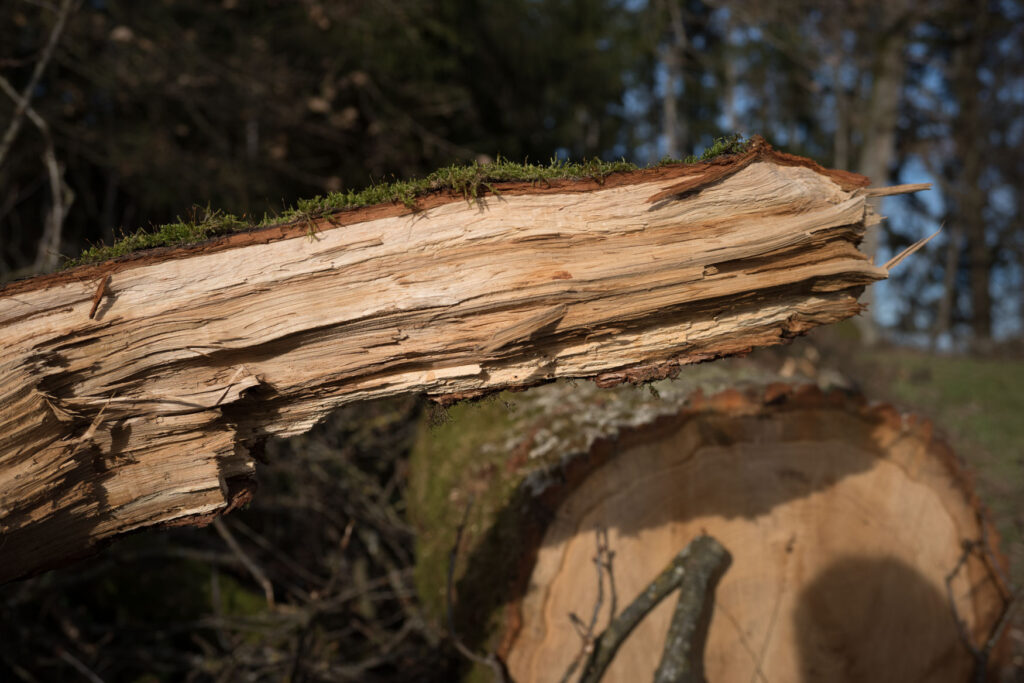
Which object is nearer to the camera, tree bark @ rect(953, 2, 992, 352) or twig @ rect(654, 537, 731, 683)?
twig @ rect(654, 537, 731, 683)

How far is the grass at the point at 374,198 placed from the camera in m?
1.60

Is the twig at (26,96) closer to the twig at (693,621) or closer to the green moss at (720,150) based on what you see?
the green moss at (720,150)

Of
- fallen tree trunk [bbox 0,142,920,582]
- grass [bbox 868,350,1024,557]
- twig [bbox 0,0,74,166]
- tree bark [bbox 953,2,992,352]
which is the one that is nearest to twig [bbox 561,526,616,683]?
fallen tree trunk [bbox 0,142,920,582]

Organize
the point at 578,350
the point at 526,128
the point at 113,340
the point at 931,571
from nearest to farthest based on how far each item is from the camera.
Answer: the point at 113,340 → the point at 578,350 → the point at 931,571 → the point at 526,128

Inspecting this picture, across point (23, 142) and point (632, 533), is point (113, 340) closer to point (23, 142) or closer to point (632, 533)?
point (632, 533)

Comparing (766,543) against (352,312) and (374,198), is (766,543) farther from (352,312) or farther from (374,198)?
(374,198)

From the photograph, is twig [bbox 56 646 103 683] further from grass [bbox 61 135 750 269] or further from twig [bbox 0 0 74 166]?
twig [bbox 0 0 74 166]

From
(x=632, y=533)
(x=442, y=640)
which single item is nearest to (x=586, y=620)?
(x=632, y=533)

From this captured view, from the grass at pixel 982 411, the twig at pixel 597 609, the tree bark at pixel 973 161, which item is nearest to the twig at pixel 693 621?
the twig at pixel 597 609

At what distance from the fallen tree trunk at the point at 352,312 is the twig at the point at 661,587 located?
105 cm

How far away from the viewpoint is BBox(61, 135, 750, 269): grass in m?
1.60

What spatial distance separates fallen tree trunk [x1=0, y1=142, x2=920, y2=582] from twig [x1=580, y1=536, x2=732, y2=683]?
1.05 m

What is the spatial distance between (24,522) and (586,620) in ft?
5.99

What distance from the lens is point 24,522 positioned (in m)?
1.59
